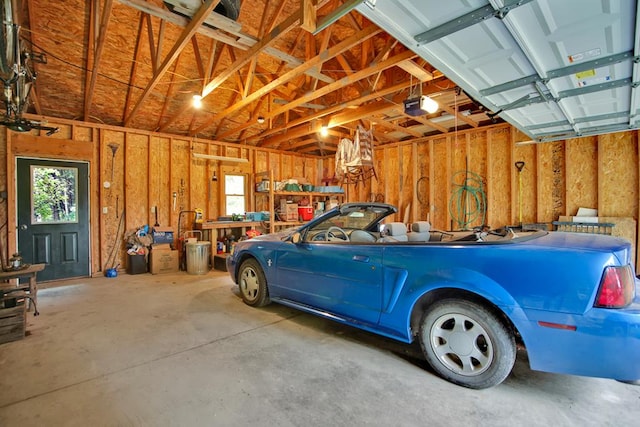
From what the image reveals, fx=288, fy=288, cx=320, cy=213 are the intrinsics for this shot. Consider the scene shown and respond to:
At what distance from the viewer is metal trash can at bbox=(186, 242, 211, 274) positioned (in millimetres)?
5770

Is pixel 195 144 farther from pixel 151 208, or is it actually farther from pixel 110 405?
pixel 110 405

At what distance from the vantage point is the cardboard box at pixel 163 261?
19.2 feet

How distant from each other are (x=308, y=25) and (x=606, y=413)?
3518 millimetres

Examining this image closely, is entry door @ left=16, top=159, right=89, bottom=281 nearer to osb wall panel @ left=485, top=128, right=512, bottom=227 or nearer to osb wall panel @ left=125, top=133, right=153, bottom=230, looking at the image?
osb wall panel @ left=125, top=133, right=153, bottom=230

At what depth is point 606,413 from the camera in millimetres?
1721

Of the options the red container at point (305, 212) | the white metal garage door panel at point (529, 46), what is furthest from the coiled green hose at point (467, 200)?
the red container at point (305, 212)

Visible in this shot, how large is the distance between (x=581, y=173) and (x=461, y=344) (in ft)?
16.3

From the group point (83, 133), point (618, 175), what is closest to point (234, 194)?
point (83, 133)

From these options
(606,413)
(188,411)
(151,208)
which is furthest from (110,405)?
(151,208)

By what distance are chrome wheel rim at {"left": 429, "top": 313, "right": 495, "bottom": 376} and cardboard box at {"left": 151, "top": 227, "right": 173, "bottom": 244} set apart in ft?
19.2

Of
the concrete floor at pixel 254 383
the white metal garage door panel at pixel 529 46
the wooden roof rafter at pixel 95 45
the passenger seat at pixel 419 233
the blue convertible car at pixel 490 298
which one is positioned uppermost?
the wooden roof rafter at pixel 95 45

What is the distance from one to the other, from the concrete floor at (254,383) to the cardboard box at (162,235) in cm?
302

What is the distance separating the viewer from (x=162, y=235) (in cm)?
621

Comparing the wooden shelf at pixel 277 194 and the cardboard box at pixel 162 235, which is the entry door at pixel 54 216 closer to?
the cardboard box at pixel 162 235
